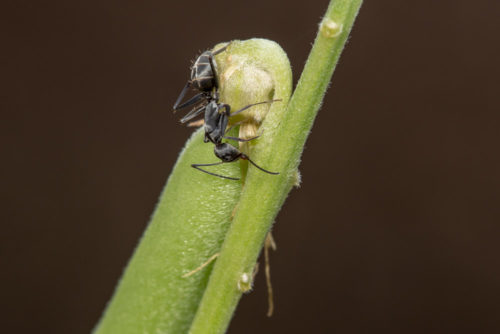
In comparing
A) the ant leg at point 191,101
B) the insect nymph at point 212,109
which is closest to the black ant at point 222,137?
the insect nymph at point 212,109

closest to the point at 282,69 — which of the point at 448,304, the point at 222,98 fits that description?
the point at 222,98

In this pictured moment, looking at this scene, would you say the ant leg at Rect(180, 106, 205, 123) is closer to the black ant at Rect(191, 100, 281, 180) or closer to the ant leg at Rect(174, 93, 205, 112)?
the ant leg at Rect(174, 93, 205, 112)

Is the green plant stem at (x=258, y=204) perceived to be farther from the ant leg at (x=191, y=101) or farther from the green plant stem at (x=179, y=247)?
the ant leg at (x=191, y=101)

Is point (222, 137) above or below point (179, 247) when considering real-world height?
above

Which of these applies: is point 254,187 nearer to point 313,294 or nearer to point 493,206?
point 313,294

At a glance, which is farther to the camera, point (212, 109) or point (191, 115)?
point (191, 115)

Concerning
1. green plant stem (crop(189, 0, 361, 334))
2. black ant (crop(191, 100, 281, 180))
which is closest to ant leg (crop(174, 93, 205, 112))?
black ant (crop(191, 100, 281, 180))

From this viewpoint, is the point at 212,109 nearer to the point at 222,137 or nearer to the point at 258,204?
the point at 222,137

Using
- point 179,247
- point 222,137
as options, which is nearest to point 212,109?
point 222,137
